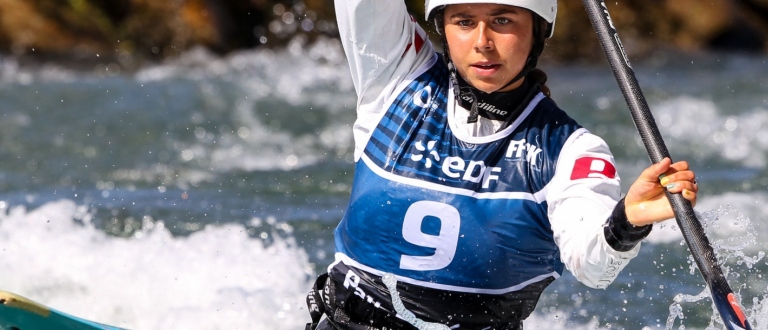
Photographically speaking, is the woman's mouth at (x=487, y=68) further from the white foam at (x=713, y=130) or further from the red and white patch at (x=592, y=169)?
the white foam at (x=713, y=130)

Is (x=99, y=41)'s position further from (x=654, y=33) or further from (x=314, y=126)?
(x=654, y=33)

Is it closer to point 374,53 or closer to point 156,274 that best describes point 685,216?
point 374,53

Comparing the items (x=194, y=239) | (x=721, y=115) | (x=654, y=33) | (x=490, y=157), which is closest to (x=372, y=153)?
(x=490, y=157)

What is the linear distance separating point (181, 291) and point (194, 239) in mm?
641

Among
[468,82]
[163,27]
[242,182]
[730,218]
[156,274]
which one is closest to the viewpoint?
[468,82]

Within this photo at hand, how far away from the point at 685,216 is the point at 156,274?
3422mm

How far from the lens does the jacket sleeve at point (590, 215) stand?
105 inches

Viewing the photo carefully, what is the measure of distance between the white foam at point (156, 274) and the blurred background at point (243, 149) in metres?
0.01

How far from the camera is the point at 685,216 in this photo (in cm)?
259

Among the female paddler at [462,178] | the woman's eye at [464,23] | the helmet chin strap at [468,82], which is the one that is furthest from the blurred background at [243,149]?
the woman's eye at [464,23]

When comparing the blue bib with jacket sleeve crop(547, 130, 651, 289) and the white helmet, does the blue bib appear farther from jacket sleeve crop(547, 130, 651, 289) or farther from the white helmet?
the white helmet

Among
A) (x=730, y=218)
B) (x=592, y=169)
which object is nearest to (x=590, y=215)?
(x=592, y=169)

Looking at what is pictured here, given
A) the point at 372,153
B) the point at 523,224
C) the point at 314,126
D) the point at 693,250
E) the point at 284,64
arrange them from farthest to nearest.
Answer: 1. the point at 284,64
2. the point at 314,126
3. the point at 372,153
4. the point at 523,224
5. the point at 693,250

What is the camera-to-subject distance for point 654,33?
1622 centimetres
